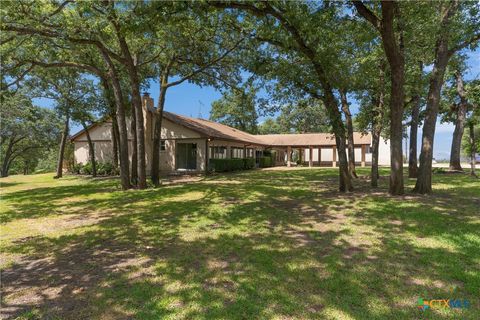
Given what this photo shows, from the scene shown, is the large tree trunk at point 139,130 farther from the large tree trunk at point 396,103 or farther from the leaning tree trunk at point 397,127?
the leaning tree trunk at point 397,127

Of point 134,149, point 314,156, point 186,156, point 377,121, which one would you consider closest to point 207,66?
point 134,149

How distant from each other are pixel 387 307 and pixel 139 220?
5788mm

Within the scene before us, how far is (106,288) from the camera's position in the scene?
11.6ft

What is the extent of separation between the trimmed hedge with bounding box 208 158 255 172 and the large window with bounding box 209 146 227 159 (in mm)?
1106

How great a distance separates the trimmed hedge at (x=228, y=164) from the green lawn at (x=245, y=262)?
523 inches

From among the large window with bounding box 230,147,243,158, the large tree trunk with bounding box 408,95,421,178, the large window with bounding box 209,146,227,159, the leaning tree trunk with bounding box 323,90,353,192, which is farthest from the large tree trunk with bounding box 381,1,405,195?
the large window with bounding box 230,147,243,158

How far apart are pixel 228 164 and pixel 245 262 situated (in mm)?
18390

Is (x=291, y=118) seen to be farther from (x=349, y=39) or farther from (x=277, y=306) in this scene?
(x=277, y=306)

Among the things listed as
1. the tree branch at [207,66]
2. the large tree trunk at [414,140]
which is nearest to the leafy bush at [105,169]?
the tree branch at [207,66]

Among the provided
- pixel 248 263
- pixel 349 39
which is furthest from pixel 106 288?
pixel 349 39

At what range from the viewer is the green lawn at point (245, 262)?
121 inches

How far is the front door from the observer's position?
21250 millimetres

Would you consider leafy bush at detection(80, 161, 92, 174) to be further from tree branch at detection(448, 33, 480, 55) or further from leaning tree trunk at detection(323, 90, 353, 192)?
tree branch at detection(448, 33, 480, 55)

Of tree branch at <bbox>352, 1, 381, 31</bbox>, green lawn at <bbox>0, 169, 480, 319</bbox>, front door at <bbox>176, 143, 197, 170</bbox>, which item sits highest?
tree branch at <bbox>352, 1, 381, 31</bbox>
